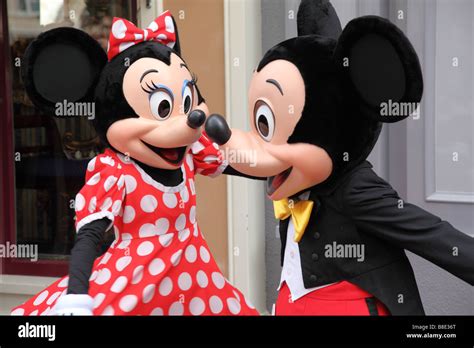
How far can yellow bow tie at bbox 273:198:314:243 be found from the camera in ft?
9.09

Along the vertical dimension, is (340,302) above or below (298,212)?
below

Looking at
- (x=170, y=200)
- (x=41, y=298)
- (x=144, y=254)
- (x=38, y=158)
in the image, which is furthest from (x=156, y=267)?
(x=38, y=158)

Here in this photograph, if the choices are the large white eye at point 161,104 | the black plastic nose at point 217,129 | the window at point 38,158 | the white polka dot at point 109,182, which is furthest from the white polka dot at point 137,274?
the window at point 38,158

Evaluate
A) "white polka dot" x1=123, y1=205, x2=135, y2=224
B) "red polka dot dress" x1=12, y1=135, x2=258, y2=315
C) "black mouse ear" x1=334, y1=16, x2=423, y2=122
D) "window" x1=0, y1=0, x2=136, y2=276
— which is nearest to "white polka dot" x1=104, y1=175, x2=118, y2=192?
"red polka dot dress" x1=12, y1=135, x2=258, y2=315

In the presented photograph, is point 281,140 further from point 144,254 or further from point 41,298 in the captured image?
point 41,298

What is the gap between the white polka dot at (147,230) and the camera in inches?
123

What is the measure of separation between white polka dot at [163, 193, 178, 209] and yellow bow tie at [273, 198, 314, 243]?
478 millimetres

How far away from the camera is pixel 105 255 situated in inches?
123

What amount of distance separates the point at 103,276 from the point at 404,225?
121 cm

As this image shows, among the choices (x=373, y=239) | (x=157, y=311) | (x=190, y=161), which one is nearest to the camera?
(x=373, y=239)

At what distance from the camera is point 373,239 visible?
2703 mm

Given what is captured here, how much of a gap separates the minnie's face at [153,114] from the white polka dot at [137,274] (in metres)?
0.42

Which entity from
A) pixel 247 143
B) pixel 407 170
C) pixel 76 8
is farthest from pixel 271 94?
pixel 76 8
